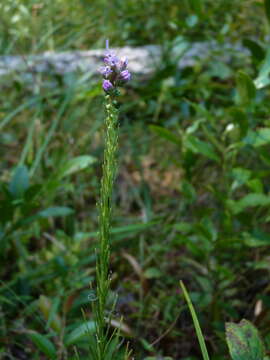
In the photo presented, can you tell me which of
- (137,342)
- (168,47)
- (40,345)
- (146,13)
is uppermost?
(146,13)

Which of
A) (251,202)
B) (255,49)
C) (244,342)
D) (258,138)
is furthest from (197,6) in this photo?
(244,342)

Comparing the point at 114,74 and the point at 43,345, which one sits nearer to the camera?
the point at 114,74

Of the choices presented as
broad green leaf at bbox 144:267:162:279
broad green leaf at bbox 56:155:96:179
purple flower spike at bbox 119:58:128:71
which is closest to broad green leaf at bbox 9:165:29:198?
broad green leaf at bbox 56:155:96:179

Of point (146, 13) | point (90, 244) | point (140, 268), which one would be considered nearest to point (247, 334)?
point (140, 268)

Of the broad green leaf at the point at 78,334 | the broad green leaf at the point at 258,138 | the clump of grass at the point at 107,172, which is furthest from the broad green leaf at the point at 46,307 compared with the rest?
the broad green leaf at the point at 258,138

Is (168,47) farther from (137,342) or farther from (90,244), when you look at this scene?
(137,342)

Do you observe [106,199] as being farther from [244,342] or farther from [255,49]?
[255,49]

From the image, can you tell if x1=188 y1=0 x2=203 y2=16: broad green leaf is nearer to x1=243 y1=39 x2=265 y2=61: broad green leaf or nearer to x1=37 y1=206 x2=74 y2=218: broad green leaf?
x1=243 y1=39 x2=265 y2=61: broad green leaf
